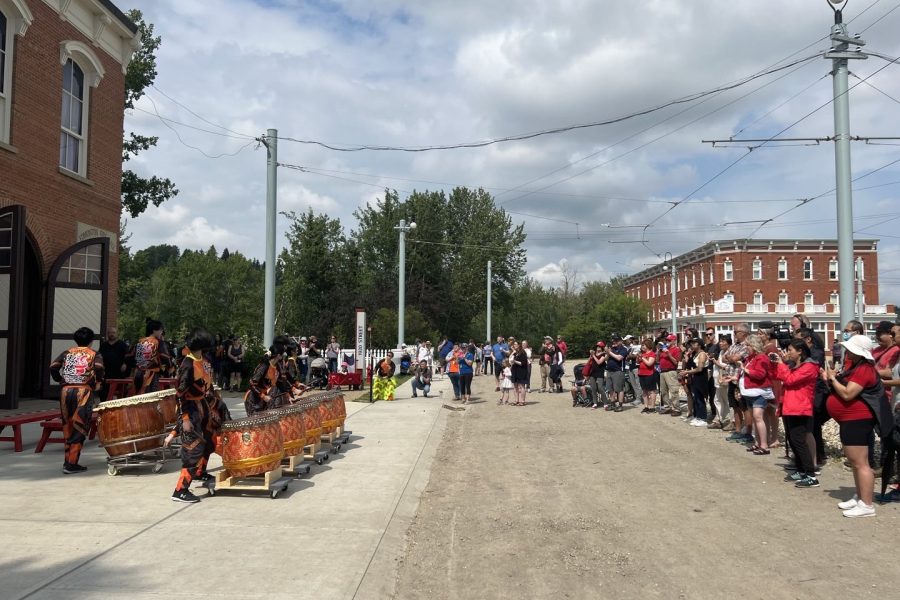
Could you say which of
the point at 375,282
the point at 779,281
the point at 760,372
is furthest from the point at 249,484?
the point at 779,281

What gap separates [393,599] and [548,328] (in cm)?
7383

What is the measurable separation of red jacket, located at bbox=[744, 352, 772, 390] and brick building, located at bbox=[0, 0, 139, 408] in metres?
13.7

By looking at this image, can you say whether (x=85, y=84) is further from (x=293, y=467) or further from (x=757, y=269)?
(x=757, y=269)

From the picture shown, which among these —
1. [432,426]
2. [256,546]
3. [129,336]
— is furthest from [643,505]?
[129,336]

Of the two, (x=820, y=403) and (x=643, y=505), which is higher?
(x=820, y=403)

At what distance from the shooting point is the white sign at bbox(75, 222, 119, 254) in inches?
653

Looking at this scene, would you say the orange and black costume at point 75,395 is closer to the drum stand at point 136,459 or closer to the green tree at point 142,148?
the drum stand at point 136,459

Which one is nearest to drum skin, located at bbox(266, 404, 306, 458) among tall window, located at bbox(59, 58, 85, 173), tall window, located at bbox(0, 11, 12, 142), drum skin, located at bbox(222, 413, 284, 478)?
drum skin, located at bbox(222, 413, 284, 478)

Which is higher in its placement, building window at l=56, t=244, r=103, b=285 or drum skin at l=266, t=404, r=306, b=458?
building window at l=56, t=244, r=103, b=285

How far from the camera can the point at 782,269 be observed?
220ft

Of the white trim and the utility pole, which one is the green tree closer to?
the white trim

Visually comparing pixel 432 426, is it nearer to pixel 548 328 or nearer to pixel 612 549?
pixel 612 549

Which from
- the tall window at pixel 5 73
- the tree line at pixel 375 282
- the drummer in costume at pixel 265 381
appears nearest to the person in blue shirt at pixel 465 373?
the drummer in costume at pixel 265 381

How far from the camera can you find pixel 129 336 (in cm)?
5475
